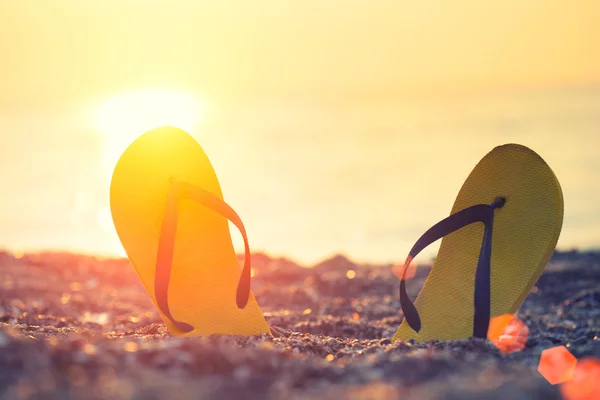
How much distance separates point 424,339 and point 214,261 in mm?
1231

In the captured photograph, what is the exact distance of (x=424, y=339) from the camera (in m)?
3.98

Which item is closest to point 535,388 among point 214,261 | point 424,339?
point 424,339

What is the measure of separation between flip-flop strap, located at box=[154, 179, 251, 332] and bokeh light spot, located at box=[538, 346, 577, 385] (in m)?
1.52

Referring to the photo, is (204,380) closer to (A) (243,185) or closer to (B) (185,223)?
(B) (185,223)

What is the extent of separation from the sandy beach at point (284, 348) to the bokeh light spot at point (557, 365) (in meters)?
0.05

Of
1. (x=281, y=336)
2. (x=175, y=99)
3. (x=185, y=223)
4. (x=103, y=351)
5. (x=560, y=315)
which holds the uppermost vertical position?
(x=175, y=99)

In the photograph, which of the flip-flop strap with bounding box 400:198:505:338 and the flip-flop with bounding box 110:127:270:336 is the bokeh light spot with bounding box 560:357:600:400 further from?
the flip-flop with bounding box 110:127:270:336

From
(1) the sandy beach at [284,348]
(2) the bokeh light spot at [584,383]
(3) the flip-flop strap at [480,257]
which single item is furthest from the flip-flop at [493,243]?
(2) the bokeh light spot at [584,383]

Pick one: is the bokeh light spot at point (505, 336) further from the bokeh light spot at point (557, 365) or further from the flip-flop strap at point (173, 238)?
the flip-flop strap at point (173, 238)

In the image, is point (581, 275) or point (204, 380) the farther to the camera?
point (581, 275)

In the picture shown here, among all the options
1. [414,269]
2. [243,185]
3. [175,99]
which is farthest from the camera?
[175,99]

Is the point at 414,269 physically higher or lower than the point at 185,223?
lower

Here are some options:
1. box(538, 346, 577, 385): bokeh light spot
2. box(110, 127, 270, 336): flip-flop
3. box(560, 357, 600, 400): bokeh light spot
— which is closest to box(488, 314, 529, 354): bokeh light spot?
box(538, 346, 577, 385): bokeh light spot

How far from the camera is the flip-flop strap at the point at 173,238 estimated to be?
384 cm
